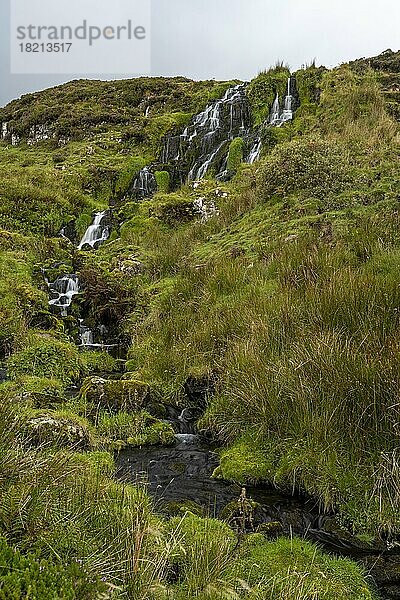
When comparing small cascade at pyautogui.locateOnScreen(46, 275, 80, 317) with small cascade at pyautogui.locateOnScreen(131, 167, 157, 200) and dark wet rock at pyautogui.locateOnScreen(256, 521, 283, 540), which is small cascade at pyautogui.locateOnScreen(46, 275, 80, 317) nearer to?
dark wet rock at pyautogui.locateOnScreen(256, 521, 283, 540)

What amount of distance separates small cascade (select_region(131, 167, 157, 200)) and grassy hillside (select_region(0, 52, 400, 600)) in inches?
66.7

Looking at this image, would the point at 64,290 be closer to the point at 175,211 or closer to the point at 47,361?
the point at 47,361

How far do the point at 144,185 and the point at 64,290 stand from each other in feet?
29.2

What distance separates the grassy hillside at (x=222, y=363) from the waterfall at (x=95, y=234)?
605mm

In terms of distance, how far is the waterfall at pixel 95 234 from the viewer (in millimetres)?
15297

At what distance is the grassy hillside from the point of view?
2.94 meters

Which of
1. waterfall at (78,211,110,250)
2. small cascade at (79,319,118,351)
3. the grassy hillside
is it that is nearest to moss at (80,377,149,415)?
the grassy hillside

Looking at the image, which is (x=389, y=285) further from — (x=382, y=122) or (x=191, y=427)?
(x=382, y=122)

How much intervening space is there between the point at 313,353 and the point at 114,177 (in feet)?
52.8

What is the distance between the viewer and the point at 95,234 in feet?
51.8

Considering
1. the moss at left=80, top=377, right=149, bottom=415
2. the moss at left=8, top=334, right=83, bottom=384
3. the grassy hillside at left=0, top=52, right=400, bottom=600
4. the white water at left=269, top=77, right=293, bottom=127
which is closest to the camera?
the grassy hillside at left=0, top=52, right=400, bottom=600

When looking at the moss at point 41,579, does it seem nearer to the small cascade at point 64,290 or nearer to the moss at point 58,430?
the moss at point 58,430

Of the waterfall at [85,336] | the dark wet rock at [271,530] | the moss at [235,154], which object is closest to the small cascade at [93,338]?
the waterfall at [85,336]

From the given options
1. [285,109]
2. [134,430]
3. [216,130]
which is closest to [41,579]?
[134,430]
